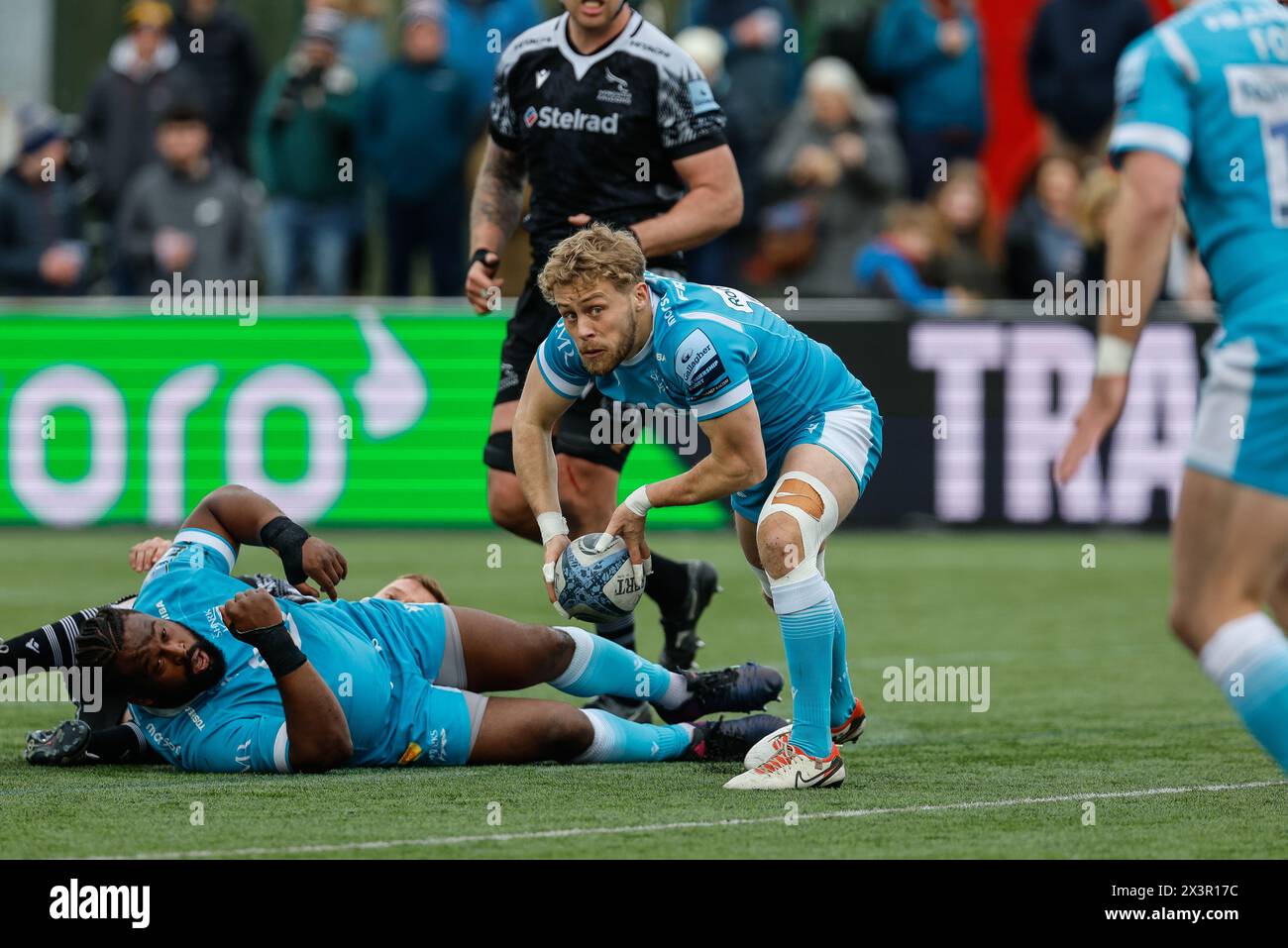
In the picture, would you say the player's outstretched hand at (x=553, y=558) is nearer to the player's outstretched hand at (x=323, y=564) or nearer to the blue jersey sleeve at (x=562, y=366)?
the blue jersey sleeve at (x=562, y=366)

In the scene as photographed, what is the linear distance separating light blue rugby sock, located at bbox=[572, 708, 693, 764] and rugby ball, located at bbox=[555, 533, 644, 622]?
0.55 meters

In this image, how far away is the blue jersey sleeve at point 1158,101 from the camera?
16.1 ft

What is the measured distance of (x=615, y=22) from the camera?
8.21 meters

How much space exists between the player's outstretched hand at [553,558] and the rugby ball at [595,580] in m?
0.02

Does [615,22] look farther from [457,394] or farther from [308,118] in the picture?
[308,118]

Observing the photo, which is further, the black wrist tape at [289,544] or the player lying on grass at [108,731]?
the player lying on grass at [108,731]

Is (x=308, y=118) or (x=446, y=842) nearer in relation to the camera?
(x=446, y=842)

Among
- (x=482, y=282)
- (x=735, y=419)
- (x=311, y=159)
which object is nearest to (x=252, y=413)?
(x=311, y=159)

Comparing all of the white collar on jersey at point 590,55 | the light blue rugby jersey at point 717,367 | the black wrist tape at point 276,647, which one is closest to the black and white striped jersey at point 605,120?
the white collar on jersey at point 590,55

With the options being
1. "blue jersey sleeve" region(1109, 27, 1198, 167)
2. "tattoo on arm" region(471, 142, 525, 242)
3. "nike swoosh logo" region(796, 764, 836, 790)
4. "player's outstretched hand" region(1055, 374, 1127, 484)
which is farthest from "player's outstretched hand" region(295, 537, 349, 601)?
"blue jersey sleeve" region(1109, 27, 1198, 167)

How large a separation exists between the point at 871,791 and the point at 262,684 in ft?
6.47

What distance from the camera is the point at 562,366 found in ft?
22.6
